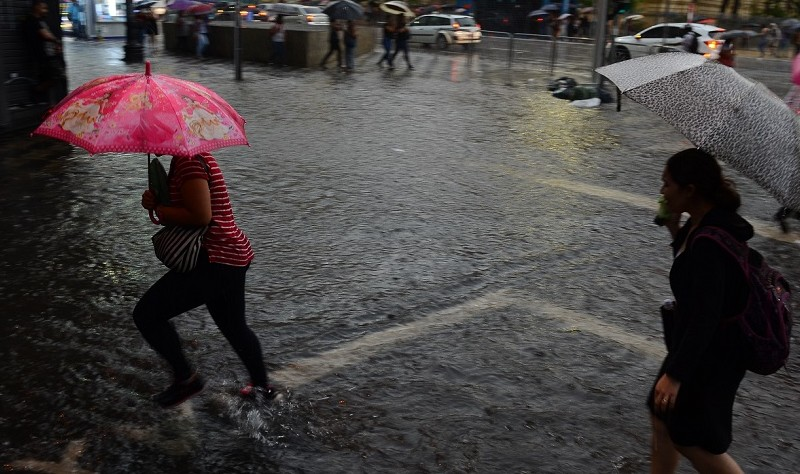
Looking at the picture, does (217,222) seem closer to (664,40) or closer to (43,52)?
(43,52)

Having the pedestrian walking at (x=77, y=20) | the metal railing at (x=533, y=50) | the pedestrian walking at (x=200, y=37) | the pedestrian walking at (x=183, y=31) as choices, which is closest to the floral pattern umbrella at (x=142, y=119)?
the metal railing at (x=533, y=50)

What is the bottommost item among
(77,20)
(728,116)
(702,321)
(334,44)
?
(77,20)

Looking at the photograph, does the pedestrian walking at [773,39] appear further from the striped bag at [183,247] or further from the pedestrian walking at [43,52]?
the striped bag at [183,247]

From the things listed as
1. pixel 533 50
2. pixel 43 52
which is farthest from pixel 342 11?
pixel 43 52

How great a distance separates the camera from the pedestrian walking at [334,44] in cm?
2362

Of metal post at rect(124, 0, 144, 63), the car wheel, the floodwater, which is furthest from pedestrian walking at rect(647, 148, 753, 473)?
the car wheel

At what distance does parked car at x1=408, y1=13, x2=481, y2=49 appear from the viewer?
31.6m

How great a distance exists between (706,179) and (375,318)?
304 centimetres

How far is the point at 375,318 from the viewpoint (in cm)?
554

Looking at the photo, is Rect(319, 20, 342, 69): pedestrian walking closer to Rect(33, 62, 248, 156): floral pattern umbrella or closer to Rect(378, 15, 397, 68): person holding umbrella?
Rect(378, 15, 397, 68): person holding umbrella

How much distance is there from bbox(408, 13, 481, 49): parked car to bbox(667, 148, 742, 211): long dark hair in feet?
95.4

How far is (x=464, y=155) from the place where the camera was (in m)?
11.1

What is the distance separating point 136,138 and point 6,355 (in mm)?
2002

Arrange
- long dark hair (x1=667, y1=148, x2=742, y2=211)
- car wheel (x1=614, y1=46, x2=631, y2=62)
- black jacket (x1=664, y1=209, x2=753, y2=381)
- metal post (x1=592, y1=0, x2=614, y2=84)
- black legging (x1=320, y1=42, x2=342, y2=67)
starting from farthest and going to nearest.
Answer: car wheel (x1=614, y1=46, x2=631, y2=62)
black legging (x1=320, y1=42, x2=342, y2=67)
metal post (x1=592, y1=0, x2=614, y2=84)
long dark hair (x1=667, y1=148, x2=742, y2=211)
black jacket (x1=664, y1=209, x2=753, y2=381)
